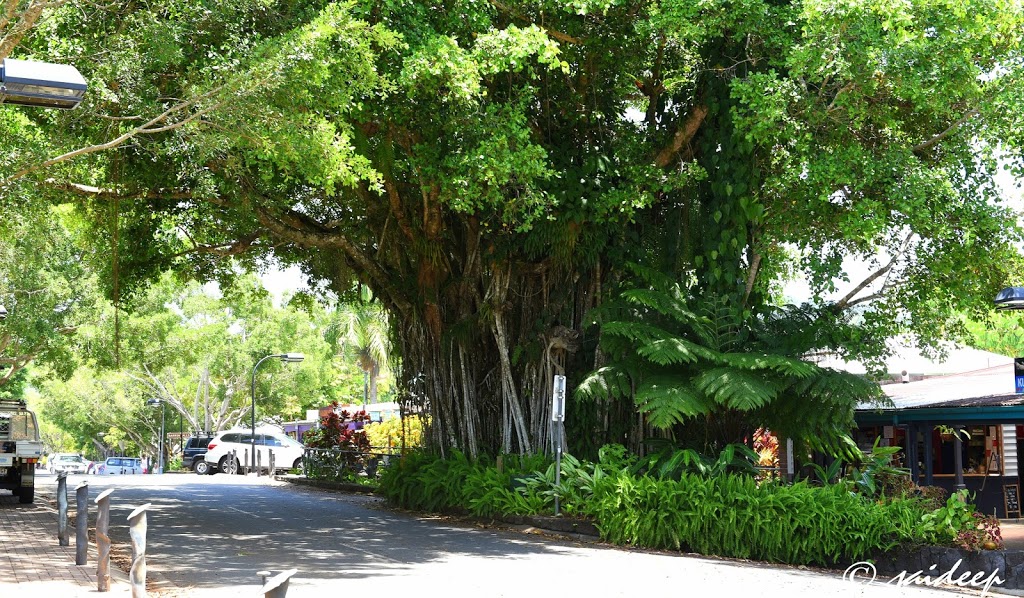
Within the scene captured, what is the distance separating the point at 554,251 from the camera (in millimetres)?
16828

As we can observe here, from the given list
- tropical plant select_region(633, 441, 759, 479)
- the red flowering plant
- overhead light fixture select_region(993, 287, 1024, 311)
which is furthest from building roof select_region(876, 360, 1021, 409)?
the red flowering plant

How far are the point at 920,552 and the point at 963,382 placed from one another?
8355 millimetres

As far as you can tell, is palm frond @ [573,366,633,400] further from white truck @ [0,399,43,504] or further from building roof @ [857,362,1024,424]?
white truck @ [0,399,43,504]

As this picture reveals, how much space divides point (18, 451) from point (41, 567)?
36.2 ft

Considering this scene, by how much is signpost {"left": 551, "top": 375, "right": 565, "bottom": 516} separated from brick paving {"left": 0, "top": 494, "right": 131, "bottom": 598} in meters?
6.22

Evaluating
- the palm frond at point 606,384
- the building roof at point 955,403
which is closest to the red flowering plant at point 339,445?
the building roof at point 955,403

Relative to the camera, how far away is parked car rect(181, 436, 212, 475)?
1644 inches

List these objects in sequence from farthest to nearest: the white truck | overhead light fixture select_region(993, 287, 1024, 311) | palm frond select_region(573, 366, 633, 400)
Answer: the white truck, palm frond select_region(573, 366, 633, 400), overhead light fixture select_region(993, 287, 1024, 311)

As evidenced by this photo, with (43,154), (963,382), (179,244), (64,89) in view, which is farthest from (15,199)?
(963,382)

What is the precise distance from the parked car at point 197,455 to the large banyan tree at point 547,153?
22.4 metres

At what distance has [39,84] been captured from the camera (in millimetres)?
8258

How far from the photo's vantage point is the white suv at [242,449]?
3844 cm

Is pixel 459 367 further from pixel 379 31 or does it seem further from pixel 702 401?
pixel 379 31

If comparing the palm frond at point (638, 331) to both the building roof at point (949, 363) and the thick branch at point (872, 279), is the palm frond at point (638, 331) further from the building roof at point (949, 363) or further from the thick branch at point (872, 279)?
the building roof at point (949, 363)
